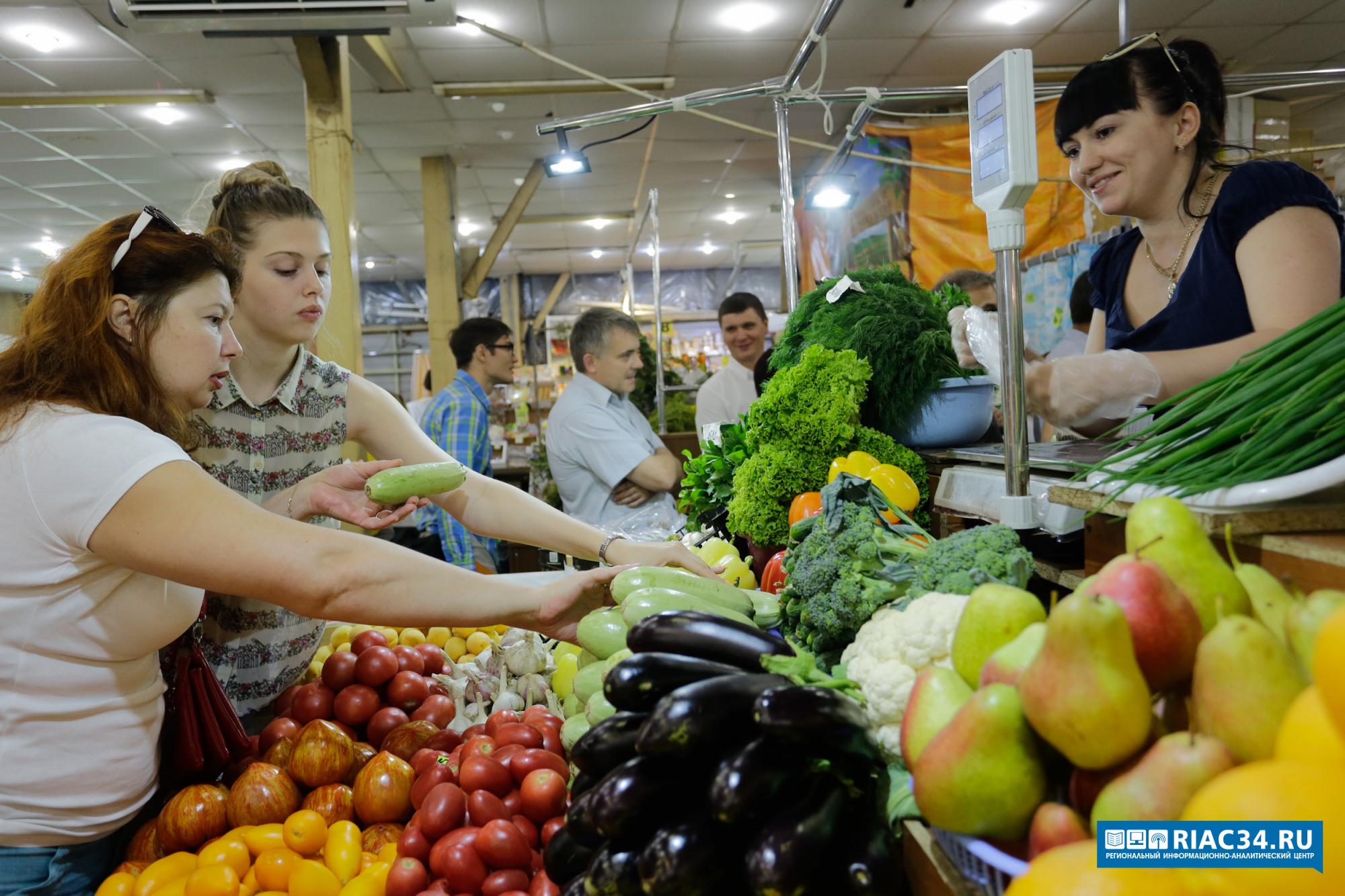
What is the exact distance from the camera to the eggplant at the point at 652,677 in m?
1.09

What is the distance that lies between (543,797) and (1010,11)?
705 cm

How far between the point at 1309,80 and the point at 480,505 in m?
3.27

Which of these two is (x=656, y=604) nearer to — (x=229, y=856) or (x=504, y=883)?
(x=504, y=883)

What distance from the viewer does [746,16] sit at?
21.1ft

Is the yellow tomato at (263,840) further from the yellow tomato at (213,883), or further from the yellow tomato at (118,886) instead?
the yellow tomato at (118,886)

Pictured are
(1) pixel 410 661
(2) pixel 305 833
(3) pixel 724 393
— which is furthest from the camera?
(3) pixel 724 393

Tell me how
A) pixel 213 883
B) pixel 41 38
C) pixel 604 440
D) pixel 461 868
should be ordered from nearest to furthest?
1. pixel 461 868
2. pixel 213 883
3. pixel 604 440
4. pixel 41 38

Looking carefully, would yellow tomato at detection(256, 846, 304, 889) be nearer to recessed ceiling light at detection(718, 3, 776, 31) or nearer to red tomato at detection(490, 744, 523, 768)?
red tomato at detection(490, 744, 523, 768)

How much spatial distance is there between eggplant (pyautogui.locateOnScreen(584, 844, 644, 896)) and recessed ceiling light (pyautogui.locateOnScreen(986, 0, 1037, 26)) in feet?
23.2

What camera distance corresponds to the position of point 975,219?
697cm

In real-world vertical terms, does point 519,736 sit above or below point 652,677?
below

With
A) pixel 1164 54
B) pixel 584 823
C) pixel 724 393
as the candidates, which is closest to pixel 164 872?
pixel 584 823

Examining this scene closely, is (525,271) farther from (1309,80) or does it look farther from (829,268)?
(1309,80)

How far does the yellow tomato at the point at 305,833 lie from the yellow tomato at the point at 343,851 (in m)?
0.02
